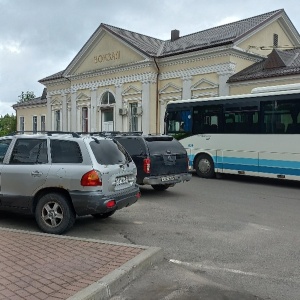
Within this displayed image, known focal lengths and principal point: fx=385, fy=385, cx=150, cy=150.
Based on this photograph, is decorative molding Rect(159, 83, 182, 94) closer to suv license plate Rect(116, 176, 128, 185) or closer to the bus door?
the bus door

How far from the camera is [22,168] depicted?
7141 millimetres

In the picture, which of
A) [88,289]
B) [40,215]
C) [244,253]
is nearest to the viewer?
[88,289]

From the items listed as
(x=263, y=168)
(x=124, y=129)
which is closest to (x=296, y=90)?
(x=263, y=168)

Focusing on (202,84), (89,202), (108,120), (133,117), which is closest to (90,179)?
(89,202)

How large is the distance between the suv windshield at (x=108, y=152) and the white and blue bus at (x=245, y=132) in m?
7.62

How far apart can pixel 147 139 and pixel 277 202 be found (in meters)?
4.03

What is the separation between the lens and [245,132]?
Answer: 47.9 ft

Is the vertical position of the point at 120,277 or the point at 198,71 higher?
the point at 198,71

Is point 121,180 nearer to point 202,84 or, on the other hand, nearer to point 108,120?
point 202,84

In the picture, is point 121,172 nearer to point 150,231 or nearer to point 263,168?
point 150,231

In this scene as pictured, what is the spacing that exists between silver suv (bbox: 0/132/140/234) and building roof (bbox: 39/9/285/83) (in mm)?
20834

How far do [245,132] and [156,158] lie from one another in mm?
5204

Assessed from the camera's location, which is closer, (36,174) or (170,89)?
(36,174)

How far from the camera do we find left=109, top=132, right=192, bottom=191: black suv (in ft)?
35.0
